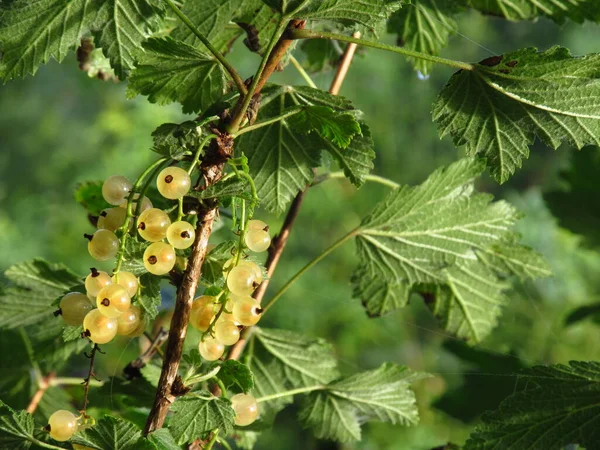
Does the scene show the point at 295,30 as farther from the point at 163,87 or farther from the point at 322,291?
the point at 322,291

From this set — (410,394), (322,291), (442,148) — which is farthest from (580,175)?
(442,148)

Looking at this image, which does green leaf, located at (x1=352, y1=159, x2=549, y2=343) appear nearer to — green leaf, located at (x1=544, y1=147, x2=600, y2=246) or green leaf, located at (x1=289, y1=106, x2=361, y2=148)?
green leaf, located at (x1=289, y1=106, x2=361, y2=148)

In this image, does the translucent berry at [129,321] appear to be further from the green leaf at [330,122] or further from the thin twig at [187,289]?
the green leaf at [330,122]

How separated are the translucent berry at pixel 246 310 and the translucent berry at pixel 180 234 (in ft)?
0.13

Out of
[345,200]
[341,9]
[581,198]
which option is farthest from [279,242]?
→ [345,200]

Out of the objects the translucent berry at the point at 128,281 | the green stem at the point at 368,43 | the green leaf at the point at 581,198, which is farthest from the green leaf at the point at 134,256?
the green leaf at the point at 581,198

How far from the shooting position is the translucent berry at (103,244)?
351 millimetres

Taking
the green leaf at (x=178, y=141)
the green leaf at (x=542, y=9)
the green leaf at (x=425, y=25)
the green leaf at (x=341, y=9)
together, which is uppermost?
the green leaf at (x=542, y=9)

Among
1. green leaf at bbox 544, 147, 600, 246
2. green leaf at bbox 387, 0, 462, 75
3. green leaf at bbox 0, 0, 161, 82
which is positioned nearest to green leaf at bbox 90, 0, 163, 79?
green leaf at bbox 0, 0, 161, 82

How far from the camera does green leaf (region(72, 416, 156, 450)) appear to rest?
0.33 meters

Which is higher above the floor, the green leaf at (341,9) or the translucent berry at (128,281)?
the green leaf at (341,9)

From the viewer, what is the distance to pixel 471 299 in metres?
0.57

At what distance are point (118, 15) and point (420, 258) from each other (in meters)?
0.25

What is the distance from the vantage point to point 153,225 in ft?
1.12
